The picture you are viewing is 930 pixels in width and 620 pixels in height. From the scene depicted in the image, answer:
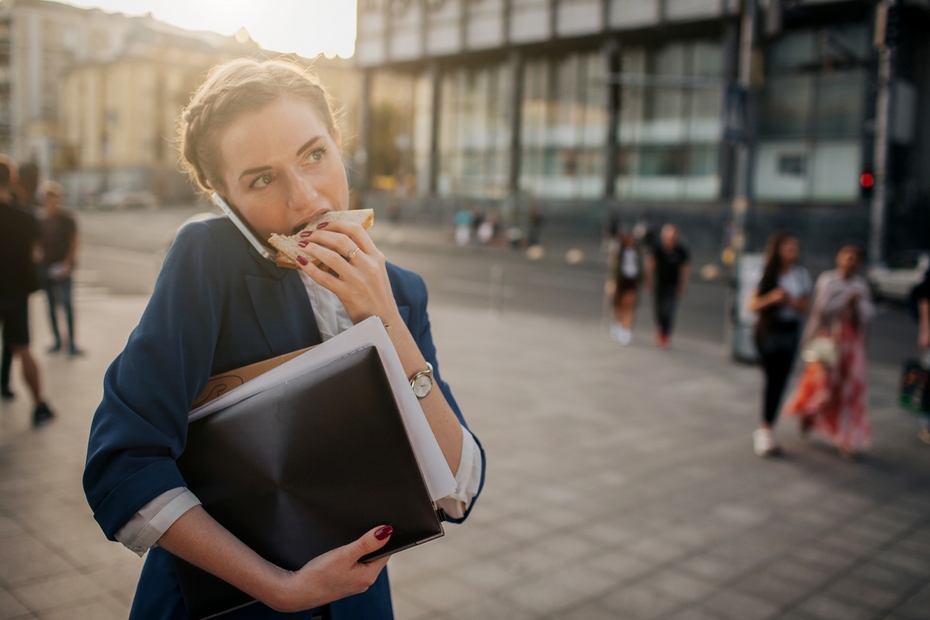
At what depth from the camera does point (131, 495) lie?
3.66 ft

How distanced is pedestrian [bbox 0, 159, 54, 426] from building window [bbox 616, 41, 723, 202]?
30332mm

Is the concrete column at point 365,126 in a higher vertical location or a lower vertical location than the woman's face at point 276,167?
higher

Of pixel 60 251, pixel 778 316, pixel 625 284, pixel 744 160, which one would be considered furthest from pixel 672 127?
pixel 60 251

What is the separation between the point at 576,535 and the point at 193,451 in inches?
146

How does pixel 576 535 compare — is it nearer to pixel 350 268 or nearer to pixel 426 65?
pixel 350 268

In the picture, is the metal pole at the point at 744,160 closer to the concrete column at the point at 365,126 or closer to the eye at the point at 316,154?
the eye at the point at 316,154

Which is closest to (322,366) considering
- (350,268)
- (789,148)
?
(350,268)

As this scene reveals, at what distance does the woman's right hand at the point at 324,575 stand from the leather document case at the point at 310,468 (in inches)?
0.6

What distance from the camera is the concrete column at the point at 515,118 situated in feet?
135

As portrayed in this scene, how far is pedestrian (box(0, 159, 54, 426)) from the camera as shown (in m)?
6.29

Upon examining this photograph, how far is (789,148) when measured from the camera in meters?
31.5

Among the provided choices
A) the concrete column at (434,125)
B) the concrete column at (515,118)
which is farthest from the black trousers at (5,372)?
the concrete column at (434,125)

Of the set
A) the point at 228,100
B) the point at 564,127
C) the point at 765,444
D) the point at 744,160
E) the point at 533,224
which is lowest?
the point at 765,444

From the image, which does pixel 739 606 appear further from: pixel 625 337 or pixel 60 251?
pixel 60 251
